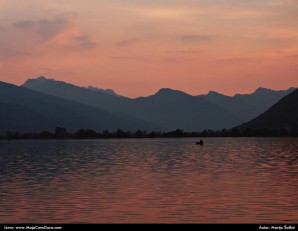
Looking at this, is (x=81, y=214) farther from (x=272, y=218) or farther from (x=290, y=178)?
(x=290, y=178)

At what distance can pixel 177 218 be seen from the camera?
148ft

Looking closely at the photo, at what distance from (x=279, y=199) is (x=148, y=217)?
1551 cm

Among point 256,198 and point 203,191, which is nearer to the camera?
point 256,198

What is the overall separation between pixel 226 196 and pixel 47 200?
58.2 feet

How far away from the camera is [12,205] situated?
52656 mm

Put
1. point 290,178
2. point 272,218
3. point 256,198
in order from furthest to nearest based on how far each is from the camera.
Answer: point 290,178
point 256,198
point 272,218

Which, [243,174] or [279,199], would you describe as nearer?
[279,199]

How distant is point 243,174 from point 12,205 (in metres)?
40.4

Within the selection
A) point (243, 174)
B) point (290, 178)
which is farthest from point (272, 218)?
point (243, 174)

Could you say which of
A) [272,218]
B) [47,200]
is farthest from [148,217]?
[47,200]
